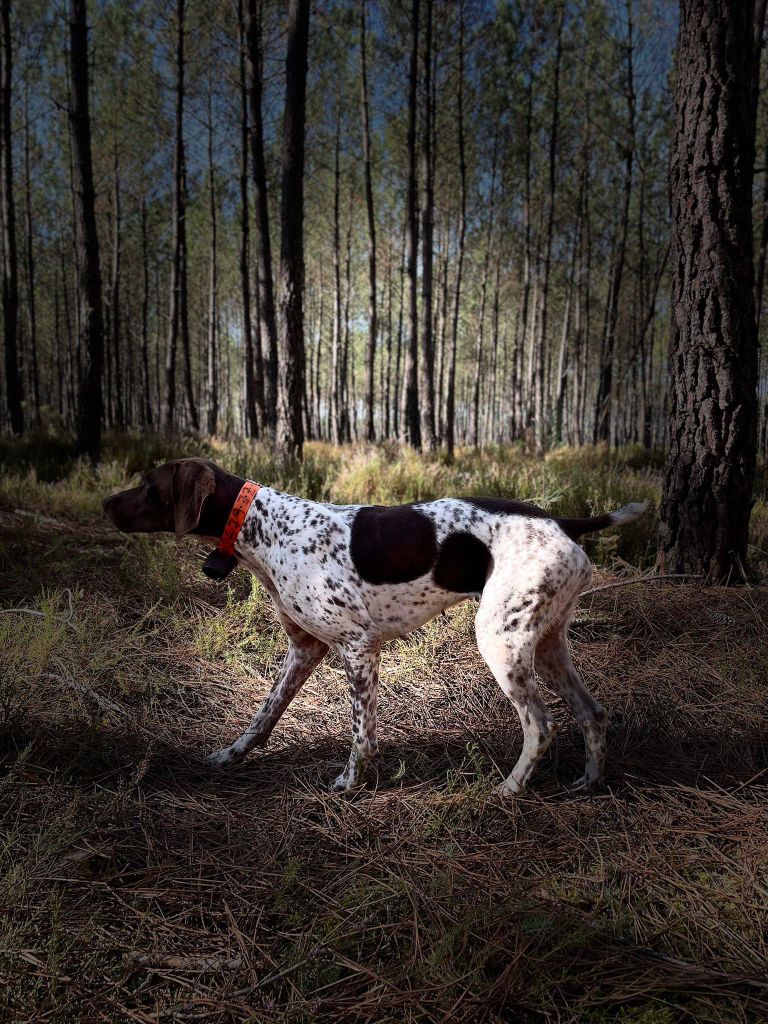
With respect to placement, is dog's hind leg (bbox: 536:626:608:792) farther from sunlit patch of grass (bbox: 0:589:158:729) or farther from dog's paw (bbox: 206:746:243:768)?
sunlit patch of grass (bbox: 0:589:158:729)

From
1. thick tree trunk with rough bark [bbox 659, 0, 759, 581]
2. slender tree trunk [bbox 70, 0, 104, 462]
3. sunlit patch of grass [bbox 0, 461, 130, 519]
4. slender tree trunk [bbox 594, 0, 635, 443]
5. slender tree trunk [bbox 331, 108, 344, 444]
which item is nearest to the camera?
thick tree trunk with rough bark [bbox 659, 0, 759, 581]

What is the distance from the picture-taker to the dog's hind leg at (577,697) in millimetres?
2408

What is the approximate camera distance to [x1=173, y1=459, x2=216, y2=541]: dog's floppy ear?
2465 millimetres

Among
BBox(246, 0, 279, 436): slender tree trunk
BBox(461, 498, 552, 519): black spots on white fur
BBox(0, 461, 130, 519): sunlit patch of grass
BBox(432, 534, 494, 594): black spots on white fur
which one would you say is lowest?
BBox(0, 461, 130, 519): sunlit patch of grass

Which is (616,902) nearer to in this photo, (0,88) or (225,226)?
(0,88)

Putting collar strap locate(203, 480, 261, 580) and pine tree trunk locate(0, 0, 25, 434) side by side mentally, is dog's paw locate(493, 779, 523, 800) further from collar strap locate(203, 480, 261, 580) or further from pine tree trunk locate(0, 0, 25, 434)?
pine tree trunk locate(0, 0, 25, 434)

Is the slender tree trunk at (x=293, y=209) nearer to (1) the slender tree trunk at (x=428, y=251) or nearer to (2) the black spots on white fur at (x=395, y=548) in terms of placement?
(1) the slender tree trunk at (x=428, y=251)

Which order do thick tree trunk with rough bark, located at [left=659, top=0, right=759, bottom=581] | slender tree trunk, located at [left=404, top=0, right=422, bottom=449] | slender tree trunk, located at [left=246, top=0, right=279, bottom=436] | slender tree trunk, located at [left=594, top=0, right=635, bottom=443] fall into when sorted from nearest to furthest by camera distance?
thick tree trunk with rough bark, located at [left=659, top=0, right=759, bottom=581] < slender tree trunk, located at [left=246, top=0, right=279, bottom=436] < slender tree trunk, located at [left=404, top=0, right=422, bottom=449] < slender tree trunk, located at [left=594, top=0, right=635, bottom=443]

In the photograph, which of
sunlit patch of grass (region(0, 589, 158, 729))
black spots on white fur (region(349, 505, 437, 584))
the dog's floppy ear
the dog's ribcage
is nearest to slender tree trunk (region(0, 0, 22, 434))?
sunlit patch of grass (region(0, 589, 158, 729))

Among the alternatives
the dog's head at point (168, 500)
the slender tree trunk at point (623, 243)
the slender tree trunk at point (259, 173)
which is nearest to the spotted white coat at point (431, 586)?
the dog's head at point (168, 500)

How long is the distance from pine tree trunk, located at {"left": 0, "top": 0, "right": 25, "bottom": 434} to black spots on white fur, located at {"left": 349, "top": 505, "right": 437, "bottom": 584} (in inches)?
546

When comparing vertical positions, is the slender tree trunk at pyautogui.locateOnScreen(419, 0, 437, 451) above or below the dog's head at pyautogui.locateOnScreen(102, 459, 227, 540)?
above

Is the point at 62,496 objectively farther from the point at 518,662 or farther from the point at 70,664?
the point at 518,662

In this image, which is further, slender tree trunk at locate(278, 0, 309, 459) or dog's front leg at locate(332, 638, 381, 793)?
slender tree trunk at locate(278, 0, 309, 459)
